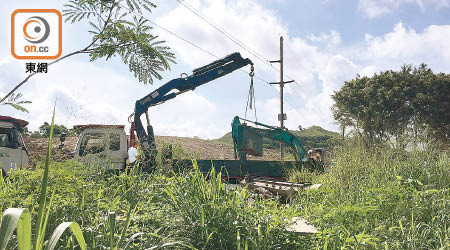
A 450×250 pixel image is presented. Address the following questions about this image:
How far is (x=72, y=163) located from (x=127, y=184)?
0.66 m

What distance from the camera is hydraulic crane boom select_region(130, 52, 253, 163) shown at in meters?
12.4

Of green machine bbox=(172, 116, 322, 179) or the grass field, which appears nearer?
the grass field

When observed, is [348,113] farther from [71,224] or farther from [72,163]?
[71,224]

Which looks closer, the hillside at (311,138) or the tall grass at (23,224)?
the tall grass at (23,224)

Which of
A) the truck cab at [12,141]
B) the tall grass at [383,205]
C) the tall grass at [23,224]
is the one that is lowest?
the tall grass at [383,205]

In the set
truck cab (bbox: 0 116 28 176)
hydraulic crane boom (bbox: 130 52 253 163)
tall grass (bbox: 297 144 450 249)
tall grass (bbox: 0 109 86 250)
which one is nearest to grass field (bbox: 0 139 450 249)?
tall grass (bbox: 297 144 450 249)

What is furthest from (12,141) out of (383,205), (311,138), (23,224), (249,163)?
(311,138)

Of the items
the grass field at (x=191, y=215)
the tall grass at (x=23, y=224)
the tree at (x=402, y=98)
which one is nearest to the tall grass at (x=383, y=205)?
the grass field at (x=191, y=215)

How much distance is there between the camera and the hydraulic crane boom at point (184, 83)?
40.7 ft

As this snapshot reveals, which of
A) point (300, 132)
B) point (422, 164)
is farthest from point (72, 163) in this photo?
point (300, 132)

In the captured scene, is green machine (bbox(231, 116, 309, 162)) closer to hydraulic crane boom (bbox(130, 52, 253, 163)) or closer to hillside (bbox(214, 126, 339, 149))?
hydraulic crane boom (bbox(130, 52, 253, 163))

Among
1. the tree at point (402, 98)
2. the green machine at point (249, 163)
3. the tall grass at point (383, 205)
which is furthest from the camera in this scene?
the tree at point (402, 98)

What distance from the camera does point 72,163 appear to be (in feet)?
13.3

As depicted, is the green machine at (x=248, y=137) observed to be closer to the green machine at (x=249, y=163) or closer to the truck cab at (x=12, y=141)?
the green machine at (x=249, y=163)
